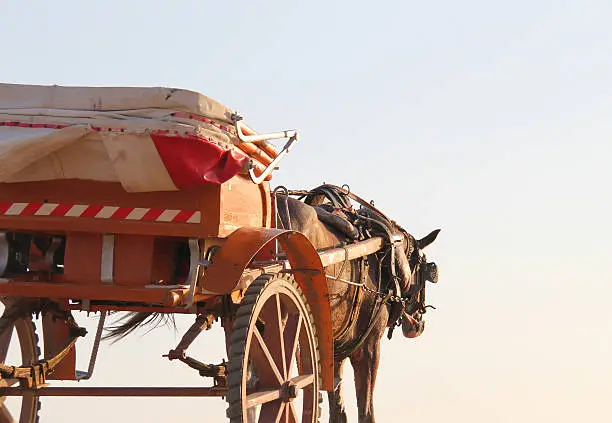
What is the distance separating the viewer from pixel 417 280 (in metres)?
10.4

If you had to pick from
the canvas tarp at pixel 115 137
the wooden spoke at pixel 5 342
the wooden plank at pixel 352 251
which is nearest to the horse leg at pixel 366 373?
the wooden plank at pixel 352 251

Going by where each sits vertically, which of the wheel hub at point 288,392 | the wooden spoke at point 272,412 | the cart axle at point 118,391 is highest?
the cart axle at point 118,391

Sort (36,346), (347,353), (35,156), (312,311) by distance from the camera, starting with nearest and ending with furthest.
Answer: (35,156) → (312,311) → (36,346) → (347,353)

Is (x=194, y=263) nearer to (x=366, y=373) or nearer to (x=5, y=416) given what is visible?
(x=5, y=416)

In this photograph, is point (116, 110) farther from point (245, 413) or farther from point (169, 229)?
point (245, 413)

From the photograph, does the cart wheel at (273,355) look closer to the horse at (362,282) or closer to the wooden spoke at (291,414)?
the wooden spoke at (291,414)

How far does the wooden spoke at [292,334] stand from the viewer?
6.15 m

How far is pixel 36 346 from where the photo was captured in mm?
7121

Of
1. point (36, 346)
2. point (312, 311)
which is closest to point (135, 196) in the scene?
point (312, 311)

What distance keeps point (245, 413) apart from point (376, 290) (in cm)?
381

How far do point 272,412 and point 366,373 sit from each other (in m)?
3.30

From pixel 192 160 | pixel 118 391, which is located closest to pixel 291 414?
pixel 118 391

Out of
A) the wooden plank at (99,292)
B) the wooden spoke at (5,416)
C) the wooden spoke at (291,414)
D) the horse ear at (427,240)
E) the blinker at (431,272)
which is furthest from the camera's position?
the horse ear at (427,240)

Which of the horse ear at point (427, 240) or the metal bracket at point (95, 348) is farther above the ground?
the horse ear at point (427, 240)
